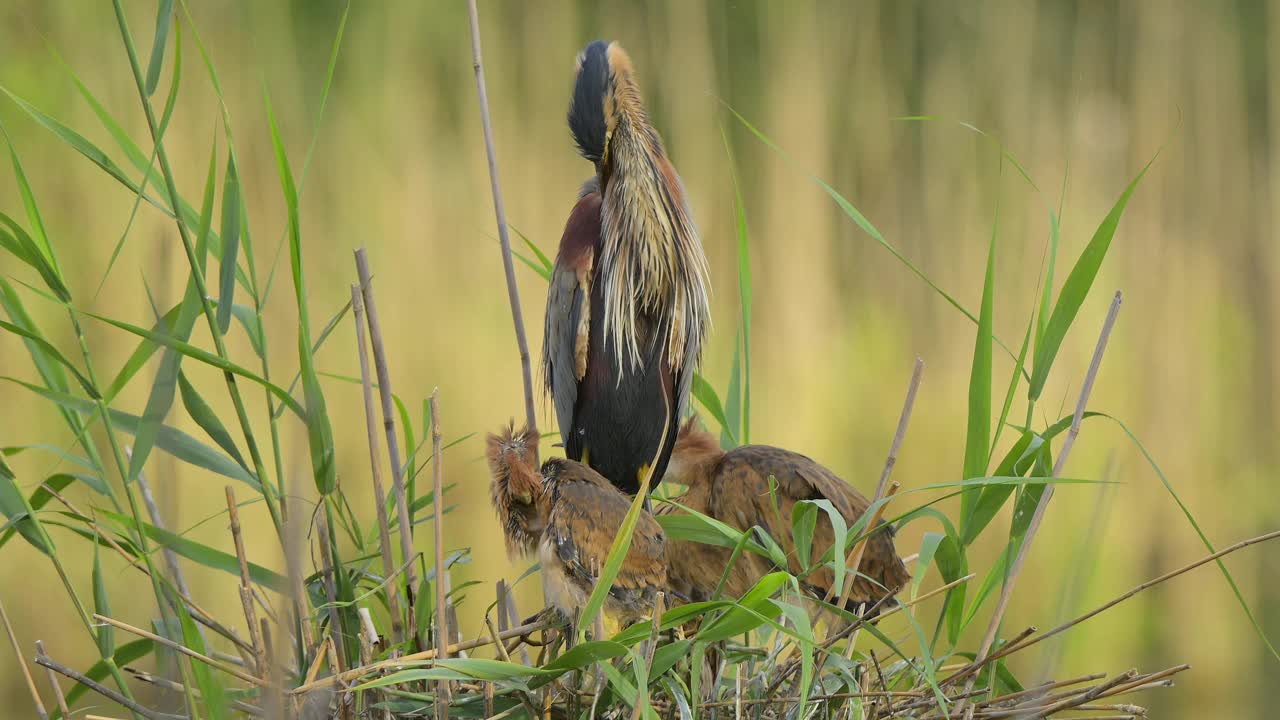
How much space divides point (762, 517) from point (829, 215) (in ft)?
3.79

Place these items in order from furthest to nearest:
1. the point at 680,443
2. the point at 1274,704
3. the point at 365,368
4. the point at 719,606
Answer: the point at 1274,704, the point at 680,443, the point at 365,368, the point at 719,606

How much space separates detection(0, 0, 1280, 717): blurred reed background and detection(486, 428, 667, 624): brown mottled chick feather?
2.63 feet

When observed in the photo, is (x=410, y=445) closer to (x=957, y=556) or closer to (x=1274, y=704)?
(x=957, y=556)

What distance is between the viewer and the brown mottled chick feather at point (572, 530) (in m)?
0.82

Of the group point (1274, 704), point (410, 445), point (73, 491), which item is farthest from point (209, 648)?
point (1274, 704)

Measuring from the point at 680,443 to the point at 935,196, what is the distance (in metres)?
1.21

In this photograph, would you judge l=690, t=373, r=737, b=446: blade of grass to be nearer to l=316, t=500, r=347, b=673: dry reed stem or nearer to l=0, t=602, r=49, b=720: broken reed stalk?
l=316, t=500, r=347, b=673: dry reed stem

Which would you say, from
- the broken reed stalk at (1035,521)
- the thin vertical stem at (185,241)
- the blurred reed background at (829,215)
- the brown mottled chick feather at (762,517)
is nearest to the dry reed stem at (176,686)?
the thin vertical stem at (185,241)

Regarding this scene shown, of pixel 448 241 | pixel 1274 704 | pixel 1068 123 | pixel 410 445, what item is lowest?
pixel 1274 704

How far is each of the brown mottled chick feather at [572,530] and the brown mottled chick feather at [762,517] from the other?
173mm

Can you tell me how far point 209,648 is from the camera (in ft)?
2.87

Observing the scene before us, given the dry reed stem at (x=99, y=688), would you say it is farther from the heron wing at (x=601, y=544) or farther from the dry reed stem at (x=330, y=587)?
the heron wing at (x=601, y=544)

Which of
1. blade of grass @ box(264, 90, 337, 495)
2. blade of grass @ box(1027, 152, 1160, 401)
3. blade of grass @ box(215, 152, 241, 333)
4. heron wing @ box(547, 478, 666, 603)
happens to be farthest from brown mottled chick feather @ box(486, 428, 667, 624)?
blade of grass @ box(1027, 152, 1160, 401)

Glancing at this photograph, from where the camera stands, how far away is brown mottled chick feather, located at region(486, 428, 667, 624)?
2.68ft
